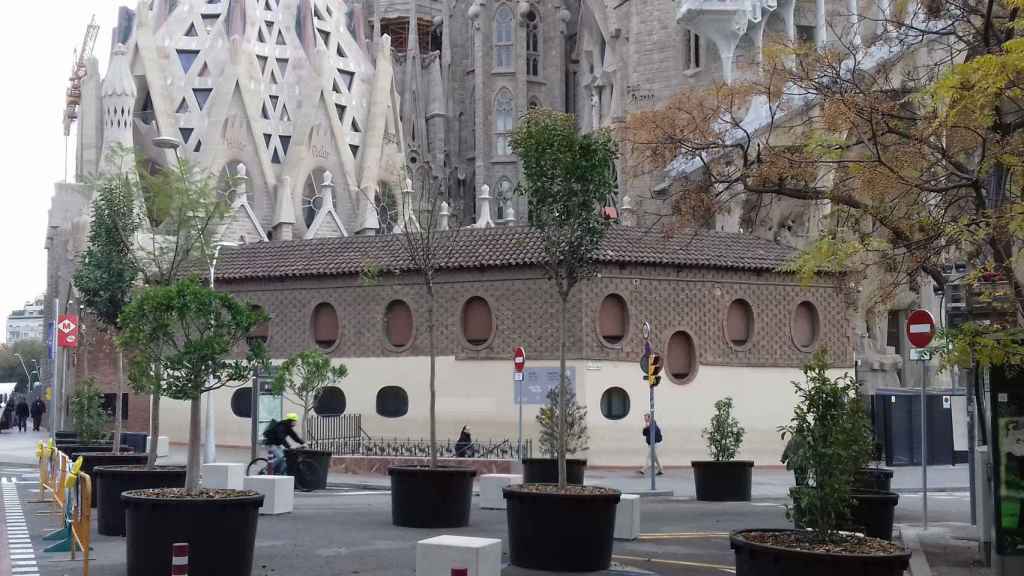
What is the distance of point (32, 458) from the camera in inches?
1321

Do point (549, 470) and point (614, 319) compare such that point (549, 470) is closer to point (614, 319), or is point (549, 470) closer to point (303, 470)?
point (303, 470)

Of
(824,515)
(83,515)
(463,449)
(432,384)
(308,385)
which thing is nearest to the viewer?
(824,515)

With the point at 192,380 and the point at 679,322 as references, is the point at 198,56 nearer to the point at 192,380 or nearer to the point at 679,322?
the point at 679,322

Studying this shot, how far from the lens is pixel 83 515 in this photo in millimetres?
11773

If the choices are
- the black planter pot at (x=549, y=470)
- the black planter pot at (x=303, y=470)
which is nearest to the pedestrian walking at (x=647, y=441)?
the black planter pot at (x=549, y=470)

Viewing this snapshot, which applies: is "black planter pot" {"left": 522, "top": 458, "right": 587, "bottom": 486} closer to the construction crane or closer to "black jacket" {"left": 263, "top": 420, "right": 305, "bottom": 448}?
"black jacket" {"left": 263, "top": 420, "right": 305, "bottom": 448}

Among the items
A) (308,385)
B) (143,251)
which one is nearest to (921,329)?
(143,251)

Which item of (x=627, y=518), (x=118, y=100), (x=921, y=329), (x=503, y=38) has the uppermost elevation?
(x=503, y=38)

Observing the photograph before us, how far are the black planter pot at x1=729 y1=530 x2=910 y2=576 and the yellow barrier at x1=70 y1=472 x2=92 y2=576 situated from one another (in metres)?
6.10

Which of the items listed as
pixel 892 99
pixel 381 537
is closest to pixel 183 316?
pixel 381 537

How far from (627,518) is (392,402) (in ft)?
59.8

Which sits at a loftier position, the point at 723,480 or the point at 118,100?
the point at 118,100

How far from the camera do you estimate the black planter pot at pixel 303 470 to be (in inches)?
901

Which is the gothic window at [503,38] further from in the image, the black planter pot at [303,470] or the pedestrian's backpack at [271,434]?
the pedestrian's backpack at [271,434]
